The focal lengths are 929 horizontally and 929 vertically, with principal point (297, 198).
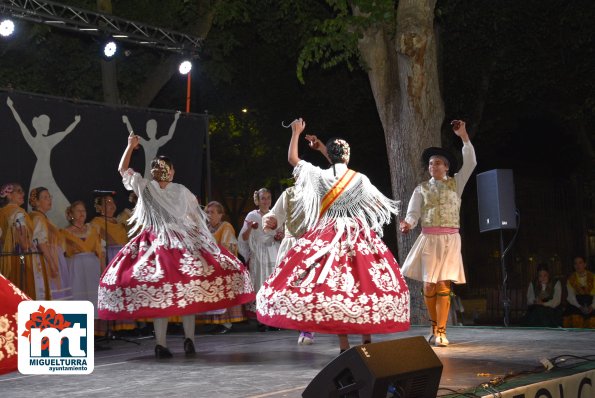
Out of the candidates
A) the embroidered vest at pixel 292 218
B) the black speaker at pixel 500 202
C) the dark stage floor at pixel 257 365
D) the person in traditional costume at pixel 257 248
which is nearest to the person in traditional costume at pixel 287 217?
the embroidered vest at pixel 292 218

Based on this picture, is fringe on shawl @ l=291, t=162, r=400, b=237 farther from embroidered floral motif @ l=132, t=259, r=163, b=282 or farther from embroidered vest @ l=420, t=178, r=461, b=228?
embroidered floral motif @ l=132, t=259, r=163, b=282

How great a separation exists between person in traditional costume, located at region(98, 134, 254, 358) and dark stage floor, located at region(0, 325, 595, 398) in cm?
40

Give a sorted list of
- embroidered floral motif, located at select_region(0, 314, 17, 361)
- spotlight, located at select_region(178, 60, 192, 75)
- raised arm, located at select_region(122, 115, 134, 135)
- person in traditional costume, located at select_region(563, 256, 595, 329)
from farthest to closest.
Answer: person in traditional costume, located at select_region(563, 256, 595, 329) < spotlight, located at select_region(178, 60, 192, 75) < raised arm, located at select_region(122, 115, 134, 135) < embroidered floral motif, located at select_region(0, 314, 17, 361)

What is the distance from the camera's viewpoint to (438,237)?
766cm

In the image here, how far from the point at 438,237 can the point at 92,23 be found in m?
5.25

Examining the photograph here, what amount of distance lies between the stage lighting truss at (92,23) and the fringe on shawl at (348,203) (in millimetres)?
4441

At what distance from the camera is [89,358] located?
6.12 m

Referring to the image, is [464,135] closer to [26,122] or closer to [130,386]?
[130,386]

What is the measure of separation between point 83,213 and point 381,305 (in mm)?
4439

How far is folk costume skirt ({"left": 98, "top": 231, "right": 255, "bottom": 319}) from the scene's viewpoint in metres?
7.23

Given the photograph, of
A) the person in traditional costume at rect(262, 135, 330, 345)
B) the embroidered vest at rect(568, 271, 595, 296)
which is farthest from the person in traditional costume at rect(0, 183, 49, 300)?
the embroidered vest at rect(568, 271, 595, 296)

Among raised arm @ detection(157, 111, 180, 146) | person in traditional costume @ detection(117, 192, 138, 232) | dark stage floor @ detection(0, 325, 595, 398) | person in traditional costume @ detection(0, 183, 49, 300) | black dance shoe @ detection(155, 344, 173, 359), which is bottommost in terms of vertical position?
dark stage floor @ detection(0, 325, 595, 398)

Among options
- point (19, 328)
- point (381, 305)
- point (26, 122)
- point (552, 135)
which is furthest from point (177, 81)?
point (19, 328)

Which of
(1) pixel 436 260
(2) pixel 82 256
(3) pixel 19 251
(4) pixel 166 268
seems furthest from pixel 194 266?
(2) pixel 82 256
